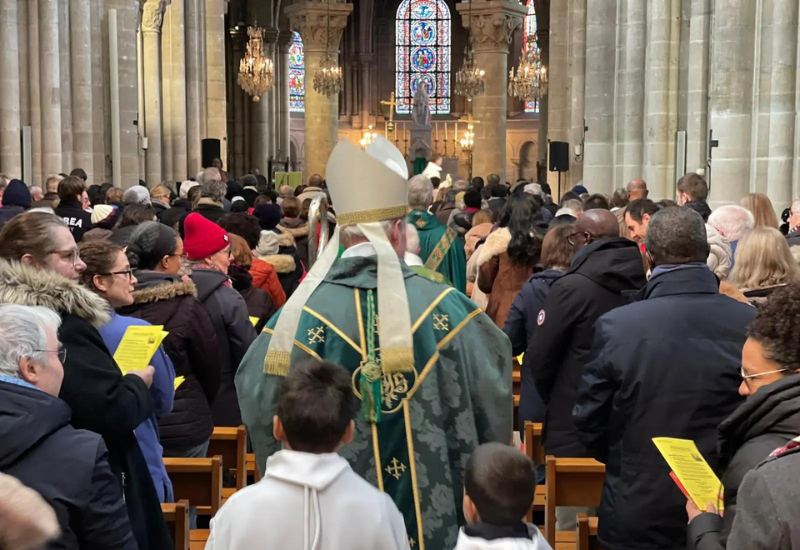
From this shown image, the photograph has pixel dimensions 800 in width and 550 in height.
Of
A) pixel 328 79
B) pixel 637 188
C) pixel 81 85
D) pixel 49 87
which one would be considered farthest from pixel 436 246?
pixel 328 79

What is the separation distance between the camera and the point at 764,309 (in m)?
3.45

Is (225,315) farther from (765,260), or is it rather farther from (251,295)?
(765,260)

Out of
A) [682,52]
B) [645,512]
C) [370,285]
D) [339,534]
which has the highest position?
[682,52]

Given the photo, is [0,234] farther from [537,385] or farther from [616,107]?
[616,107]

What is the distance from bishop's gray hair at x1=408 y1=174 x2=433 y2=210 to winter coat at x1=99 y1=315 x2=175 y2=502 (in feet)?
13.5

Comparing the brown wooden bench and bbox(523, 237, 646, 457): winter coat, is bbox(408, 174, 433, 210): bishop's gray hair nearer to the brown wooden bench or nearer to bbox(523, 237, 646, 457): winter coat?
bbox(523, 237, 646, 457): winter coat

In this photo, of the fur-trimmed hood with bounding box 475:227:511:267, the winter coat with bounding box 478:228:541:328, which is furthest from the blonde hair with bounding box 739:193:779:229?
the fur-trimmed hood with bounding box 475:227:511:267

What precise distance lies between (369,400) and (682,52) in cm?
1489

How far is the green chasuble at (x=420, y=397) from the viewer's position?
4020mm

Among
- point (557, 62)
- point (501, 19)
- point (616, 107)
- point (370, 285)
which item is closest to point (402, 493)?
point (370, 285)

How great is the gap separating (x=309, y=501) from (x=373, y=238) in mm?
1178

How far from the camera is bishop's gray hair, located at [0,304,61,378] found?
357cm

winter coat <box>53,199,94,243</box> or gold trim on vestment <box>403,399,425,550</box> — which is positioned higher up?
winter coat <box>53,199,94,243</box>

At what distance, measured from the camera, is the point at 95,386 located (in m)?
4.20
